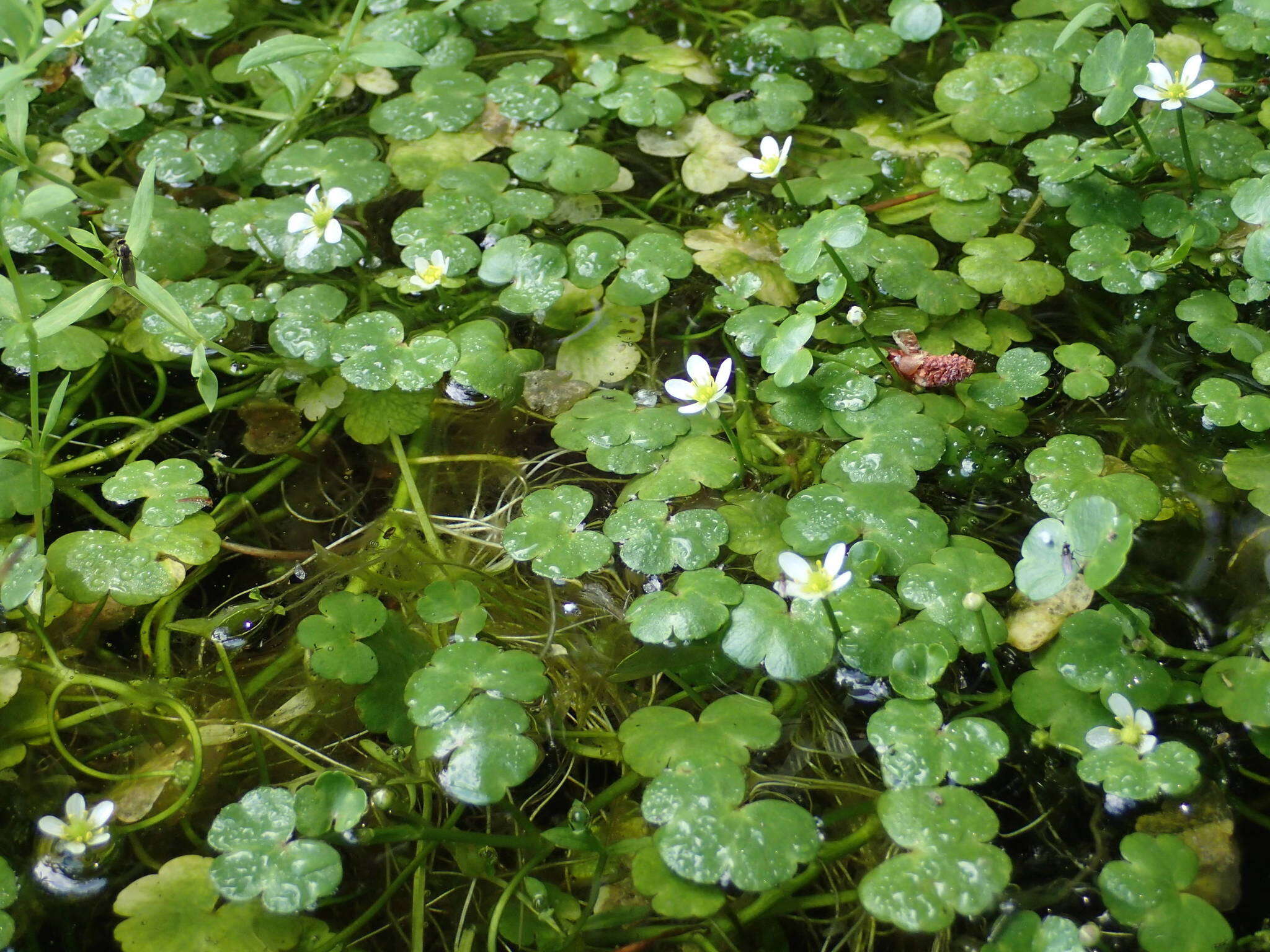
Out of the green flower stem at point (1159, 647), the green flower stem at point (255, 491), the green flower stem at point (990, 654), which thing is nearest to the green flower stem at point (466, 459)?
the green flower stem at point (255, 491)

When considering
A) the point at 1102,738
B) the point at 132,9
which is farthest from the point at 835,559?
the point at 132,9

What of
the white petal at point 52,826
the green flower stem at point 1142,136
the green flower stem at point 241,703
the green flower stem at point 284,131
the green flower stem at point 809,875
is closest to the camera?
the green flower stem at point 809,875

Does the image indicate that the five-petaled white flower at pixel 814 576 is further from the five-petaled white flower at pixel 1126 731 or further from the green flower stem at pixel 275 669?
the green flower stem at pixel 275 669

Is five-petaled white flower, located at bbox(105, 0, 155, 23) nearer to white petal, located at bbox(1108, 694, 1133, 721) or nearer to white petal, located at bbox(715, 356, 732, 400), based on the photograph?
white petal, located at bbox(715, 356, 732, 400)

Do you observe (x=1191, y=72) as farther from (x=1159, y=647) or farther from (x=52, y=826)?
(x=52, y=826)

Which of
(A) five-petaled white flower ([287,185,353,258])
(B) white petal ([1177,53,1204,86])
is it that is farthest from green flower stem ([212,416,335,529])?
(B) white petal ([1177,53,1204,86])

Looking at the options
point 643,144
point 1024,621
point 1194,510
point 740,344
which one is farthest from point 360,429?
point 1194,510

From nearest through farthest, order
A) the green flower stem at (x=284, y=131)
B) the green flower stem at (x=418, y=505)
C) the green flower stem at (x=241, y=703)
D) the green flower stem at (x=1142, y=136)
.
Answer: the green flower stem at (x=241, y=703)
the green flower stem at (x=418, y=505)
the green flower stem at (x=1142, y=136)
the green flower stem at (x=284, y=131)
